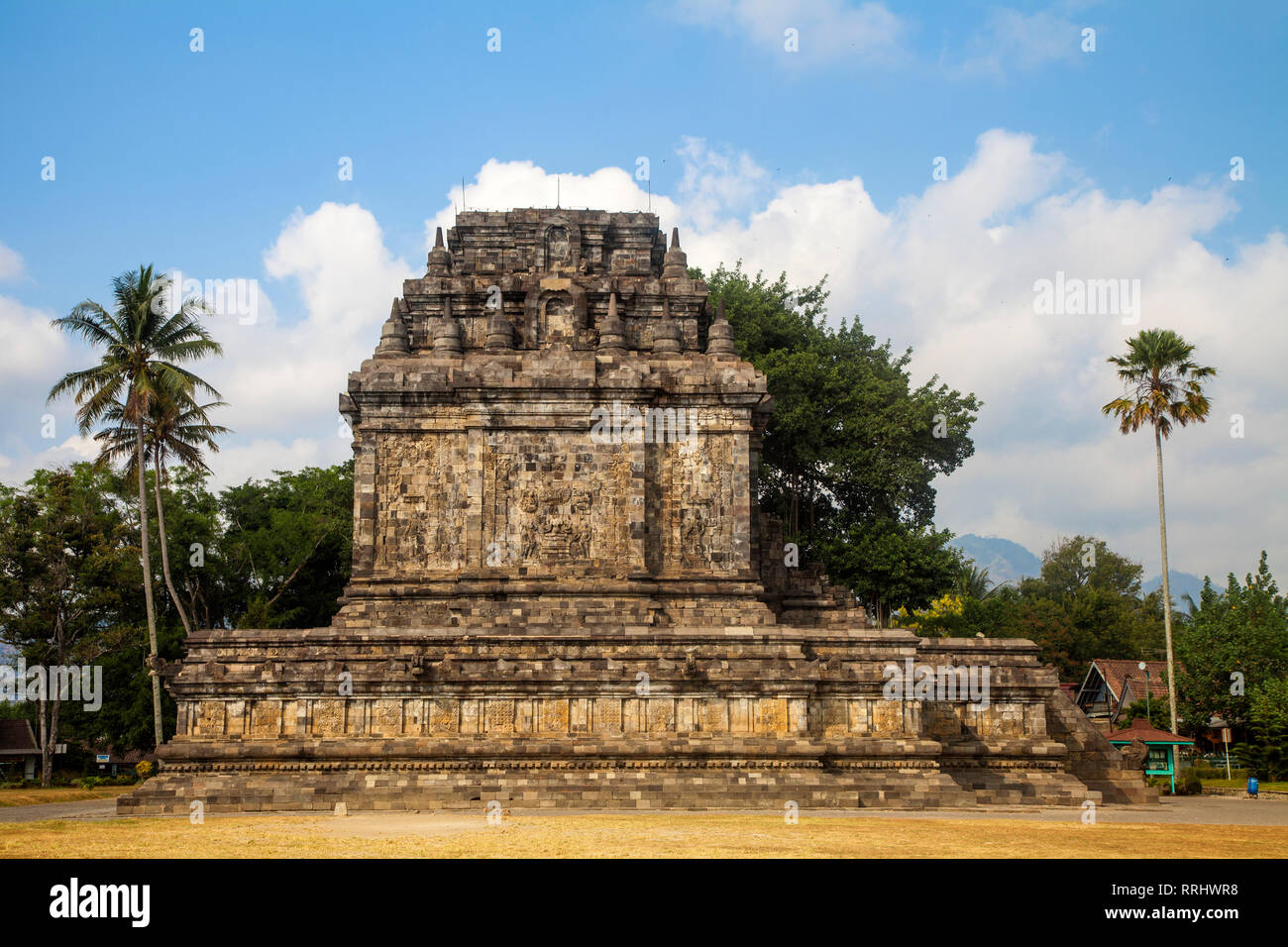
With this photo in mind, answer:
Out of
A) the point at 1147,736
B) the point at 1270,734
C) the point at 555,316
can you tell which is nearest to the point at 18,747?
the point at 555,316

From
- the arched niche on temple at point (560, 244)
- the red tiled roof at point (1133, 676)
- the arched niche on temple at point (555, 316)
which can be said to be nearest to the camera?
the arched niche on temple at point (555, 316)

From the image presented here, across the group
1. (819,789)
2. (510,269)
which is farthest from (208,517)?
(819,789)

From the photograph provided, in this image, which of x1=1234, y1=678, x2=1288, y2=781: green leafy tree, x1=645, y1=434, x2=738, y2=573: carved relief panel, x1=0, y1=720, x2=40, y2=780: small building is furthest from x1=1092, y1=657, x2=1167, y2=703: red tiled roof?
x1=0, y1=720, x2=40, y2=780: small building

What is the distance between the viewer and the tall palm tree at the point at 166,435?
38.7 metres

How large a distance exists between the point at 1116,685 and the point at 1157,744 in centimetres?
2705

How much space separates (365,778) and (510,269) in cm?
1507

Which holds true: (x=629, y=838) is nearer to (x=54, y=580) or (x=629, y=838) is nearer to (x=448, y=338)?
(x=448, y=338)

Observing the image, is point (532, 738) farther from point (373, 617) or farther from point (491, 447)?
point (491, 447)

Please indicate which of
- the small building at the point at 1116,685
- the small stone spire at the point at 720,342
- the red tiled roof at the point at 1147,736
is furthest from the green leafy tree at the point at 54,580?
the small building at the point at 1116,685

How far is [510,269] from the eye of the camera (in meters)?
32.4

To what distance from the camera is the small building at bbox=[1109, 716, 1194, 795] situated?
3300 centimetres

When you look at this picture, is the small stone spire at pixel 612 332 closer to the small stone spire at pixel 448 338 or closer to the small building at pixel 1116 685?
the small stone spire at pixel 448 338

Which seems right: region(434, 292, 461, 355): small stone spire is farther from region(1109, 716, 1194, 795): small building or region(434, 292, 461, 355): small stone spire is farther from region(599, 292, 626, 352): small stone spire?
region(1109, 716, 1194, 795): small building
